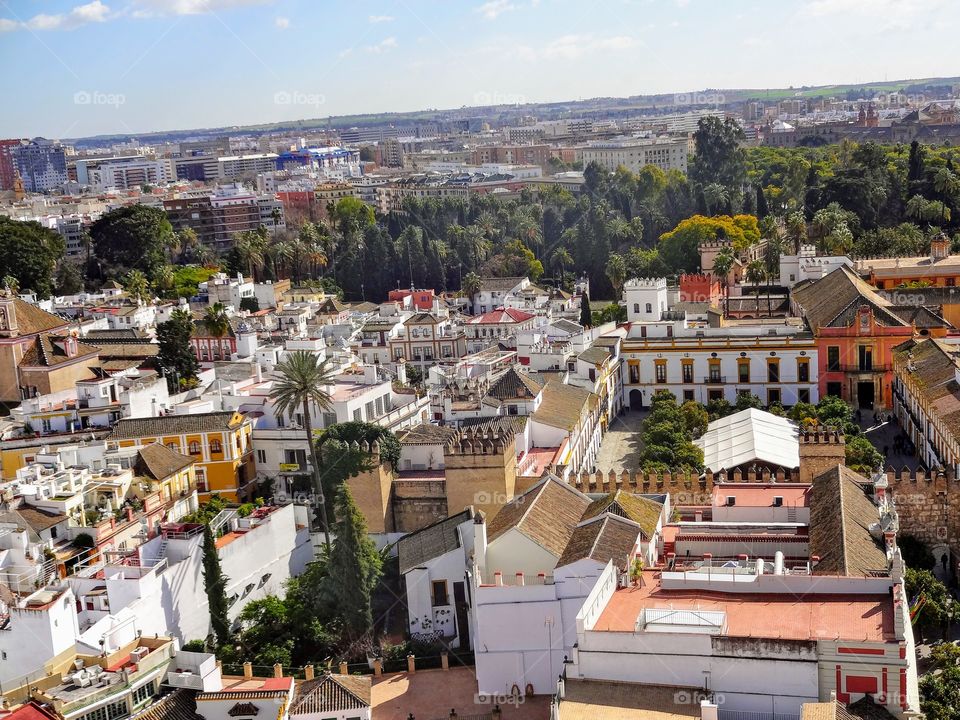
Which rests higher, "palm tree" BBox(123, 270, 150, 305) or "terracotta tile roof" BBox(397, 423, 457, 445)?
"palm tree" BBox(123, 270, 150, 305)

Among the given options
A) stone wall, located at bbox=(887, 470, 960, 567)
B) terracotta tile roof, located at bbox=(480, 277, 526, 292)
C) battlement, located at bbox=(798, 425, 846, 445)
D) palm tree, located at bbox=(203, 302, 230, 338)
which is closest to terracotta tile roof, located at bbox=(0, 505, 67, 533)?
battlement, located at bbox=(798, 425, 846, 445)

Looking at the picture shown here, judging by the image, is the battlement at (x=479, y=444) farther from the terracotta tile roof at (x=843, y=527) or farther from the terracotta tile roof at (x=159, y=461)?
the terracotta tile roof at (x=159, y=461)

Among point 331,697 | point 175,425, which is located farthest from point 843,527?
point 175,425

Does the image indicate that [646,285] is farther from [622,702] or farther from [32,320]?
[622,702]

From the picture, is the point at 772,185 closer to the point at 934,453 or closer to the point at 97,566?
the point at 934,453

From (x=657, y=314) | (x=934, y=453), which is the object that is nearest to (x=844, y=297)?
(x=657, y=314)

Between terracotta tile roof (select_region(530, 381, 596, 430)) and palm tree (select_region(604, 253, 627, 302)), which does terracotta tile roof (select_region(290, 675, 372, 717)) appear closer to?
terracotta tile roof (select_region(530, 381, 596, 430))
